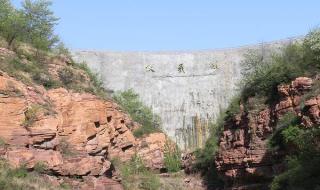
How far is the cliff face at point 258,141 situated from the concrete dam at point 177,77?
3541cm

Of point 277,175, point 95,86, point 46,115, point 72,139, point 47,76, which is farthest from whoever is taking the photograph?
point 95,86

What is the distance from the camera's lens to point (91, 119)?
29891 millimetres

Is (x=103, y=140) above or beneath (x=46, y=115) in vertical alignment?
beneath

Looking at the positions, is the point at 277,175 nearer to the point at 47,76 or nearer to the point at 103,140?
the point at 103,140

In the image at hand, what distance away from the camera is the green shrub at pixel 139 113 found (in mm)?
39278

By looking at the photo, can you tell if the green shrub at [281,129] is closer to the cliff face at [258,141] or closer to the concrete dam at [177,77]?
the cliff face at [258,141]

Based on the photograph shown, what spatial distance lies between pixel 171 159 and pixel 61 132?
1243 cm

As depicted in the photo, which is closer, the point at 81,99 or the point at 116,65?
the point at 81,99

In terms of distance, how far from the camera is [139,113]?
46.6 metres

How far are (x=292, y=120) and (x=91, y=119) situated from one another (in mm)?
12267

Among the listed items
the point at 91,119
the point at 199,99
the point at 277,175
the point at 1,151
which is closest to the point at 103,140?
the point at 91,119

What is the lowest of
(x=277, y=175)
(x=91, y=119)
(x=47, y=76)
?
(x=277, y=175)

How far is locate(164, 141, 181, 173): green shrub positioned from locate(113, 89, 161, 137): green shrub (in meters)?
1.98

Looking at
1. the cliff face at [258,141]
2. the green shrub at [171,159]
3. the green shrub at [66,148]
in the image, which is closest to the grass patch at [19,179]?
the green shrub at [66,148]
